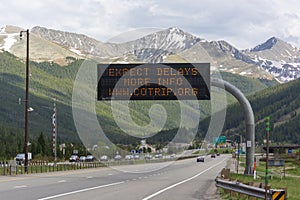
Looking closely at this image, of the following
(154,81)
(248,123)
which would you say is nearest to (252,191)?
(154,81)

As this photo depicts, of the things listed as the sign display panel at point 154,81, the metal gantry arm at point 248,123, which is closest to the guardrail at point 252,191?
the sign display panel at point 154,81

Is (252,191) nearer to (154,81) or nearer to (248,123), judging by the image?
(154,81)

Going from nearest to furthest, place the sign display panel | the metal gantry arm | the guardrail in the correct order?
the guardrail, the sign display panel, the metal gantry arm

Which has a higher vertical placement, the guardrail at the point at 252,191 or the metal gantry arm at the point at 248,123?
the metal gantry arm at the point at 248,123

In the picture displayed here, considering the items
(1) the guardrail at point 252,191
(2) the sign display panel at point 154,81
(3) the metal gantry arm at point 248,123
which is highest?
(2) the sign display panel at point 154,81

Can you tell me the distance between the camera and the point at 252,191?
19.1 metres

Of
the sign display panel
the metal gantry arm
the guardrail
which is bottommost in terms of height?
the guardrail

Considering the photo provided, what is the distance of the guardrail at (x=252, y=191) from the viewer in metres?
15.9

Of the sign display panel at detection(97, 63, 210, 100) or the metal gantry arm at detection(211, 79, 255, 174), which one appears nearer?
the sign display panel at detection(97, 63, 210, 100)

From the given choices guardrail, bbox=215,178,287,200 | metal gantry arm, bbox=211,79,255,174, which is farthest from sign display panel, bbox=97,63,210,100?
guardrail, bbox=215,178,287,200

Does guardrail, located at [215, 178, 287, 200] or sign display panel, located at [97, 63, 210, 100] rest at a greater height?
sign display panel, located at [97, 63, 210, 100]

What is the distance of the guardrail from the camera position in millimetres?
15891

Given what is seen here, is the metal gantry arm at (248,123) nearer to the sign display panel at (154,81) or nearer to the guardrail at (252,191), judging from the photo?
the sign display panel at (154,81)

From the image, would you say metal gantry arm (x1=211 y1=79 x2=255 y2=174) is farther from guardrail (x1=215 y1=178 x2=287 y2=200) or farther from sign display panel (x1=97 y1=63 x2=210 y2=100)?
guardrail (x1=215 y1=178 x2=287 y2=200)
